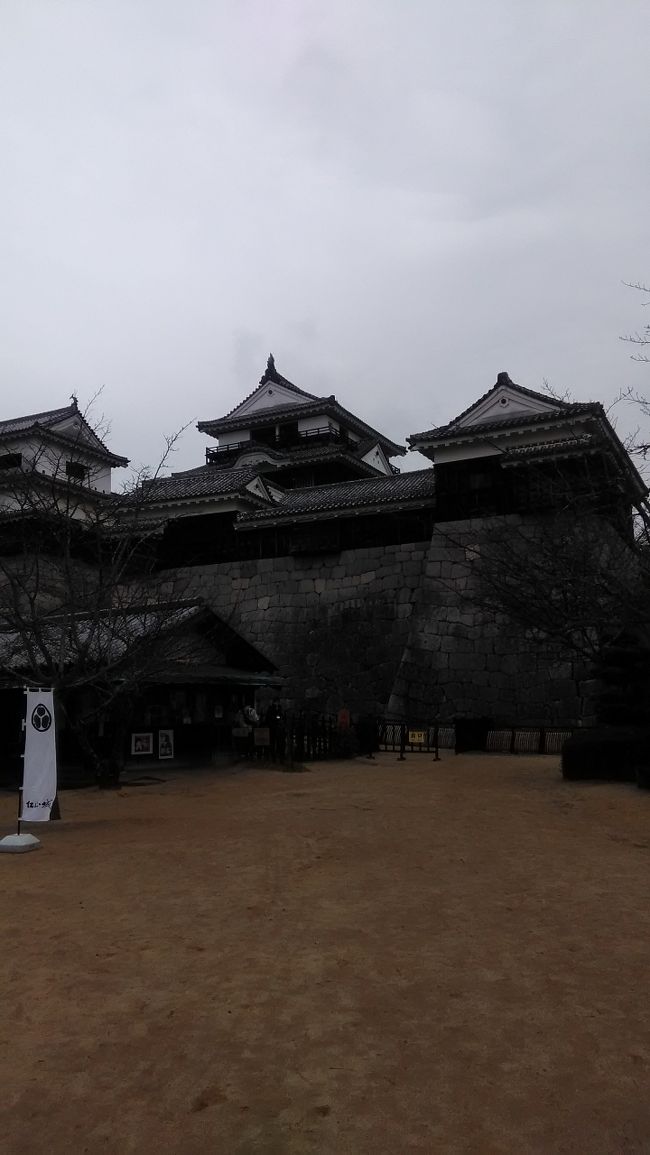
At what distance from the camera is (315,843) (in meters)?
8.78

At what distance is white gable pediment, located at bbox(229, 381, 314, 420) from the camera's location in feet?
130

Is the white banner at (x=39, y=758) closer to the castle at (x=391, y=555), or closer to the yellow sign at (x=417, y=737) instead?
the castle at (x=391, y=555)

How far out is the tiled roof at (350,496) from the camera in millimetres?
26433

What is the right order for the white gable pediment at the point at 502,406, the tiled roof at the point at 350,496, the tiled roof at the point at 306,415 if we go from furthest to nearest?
the tiled roof at the point at 306,415 < the tiled roof at the point at 350,496 < the white gable pediment at the point at 502,406

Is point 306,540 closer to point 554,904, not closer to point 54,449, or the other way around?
point 54,449

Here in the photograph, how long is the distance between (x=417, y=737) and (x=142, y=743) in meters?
6.98

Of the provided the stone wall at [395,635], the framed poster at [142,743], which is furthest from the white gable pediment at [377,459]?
the framed poster at [142,743]

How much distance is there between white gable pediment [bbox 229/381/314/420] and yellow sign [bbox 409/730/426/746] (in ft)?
76.1

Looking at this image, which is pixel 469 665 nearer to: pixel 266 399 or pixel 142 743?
pixel 142 743

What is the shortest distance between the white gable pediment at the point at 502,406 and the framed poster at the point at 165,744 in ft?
43.8

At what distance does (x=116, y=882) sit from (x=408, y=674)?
665 inches

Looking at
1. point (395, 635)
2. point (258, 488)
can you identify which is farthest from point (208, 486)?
point (395, 635)

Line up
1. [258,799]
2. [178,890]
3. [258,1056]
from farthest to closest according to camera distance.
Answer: [258,799] → [178,890] → [258,1056]

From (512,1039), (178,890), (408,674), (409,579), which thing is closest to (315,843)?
(178,890)
